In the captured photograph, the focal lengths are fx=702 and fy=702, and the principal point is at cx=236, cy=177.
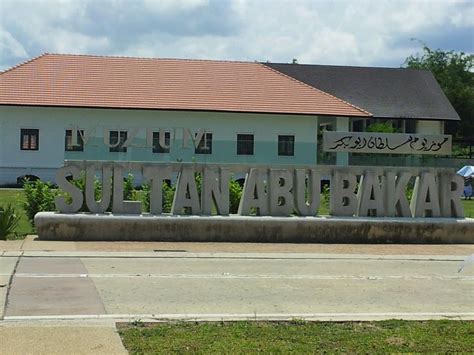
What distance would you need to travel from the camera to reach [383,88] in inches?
2100

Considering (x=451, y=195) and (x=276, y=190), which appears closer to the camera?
(x=276, y=190)

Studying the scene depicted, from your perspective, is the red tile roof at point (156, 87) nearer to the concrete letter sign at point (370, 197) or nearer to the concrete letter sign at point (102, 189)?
the concrete letter sign at point (370, 197)

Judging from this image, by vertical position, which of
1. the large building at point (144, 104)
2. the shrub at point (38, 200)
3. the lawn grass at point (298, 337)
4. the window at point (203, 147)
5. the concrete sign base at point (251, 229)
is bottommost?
the lawn grass at point (298, 337)

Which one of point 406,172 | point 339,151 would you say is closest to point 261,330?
point 406,172

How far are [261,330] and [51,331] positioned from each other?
2.06 m

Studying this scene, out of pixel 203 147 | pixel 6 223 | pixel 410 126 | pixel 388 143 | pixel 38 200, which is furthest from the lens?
pixel 410 126

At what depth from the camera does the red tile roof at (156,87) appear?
4028 cm

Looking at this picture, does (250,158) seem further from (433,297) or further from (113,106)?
(113,106)

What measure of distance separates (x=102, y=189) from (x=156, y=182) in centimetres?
126

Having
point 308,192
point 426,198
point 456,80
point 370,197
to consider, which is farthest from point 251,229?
point 456,80

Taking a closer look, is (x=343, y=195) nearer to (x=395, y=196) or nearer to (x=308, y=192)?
(x=308, y=192)

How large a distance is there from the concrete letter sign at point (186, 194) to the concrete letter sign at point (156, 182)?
0.32 meters

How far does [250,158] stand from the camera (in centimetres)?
2255

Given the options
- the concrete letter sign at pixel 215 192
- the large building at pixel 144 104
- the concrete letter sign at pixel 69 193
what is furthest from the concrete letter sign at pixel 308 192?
the large building at pixel 144 104
